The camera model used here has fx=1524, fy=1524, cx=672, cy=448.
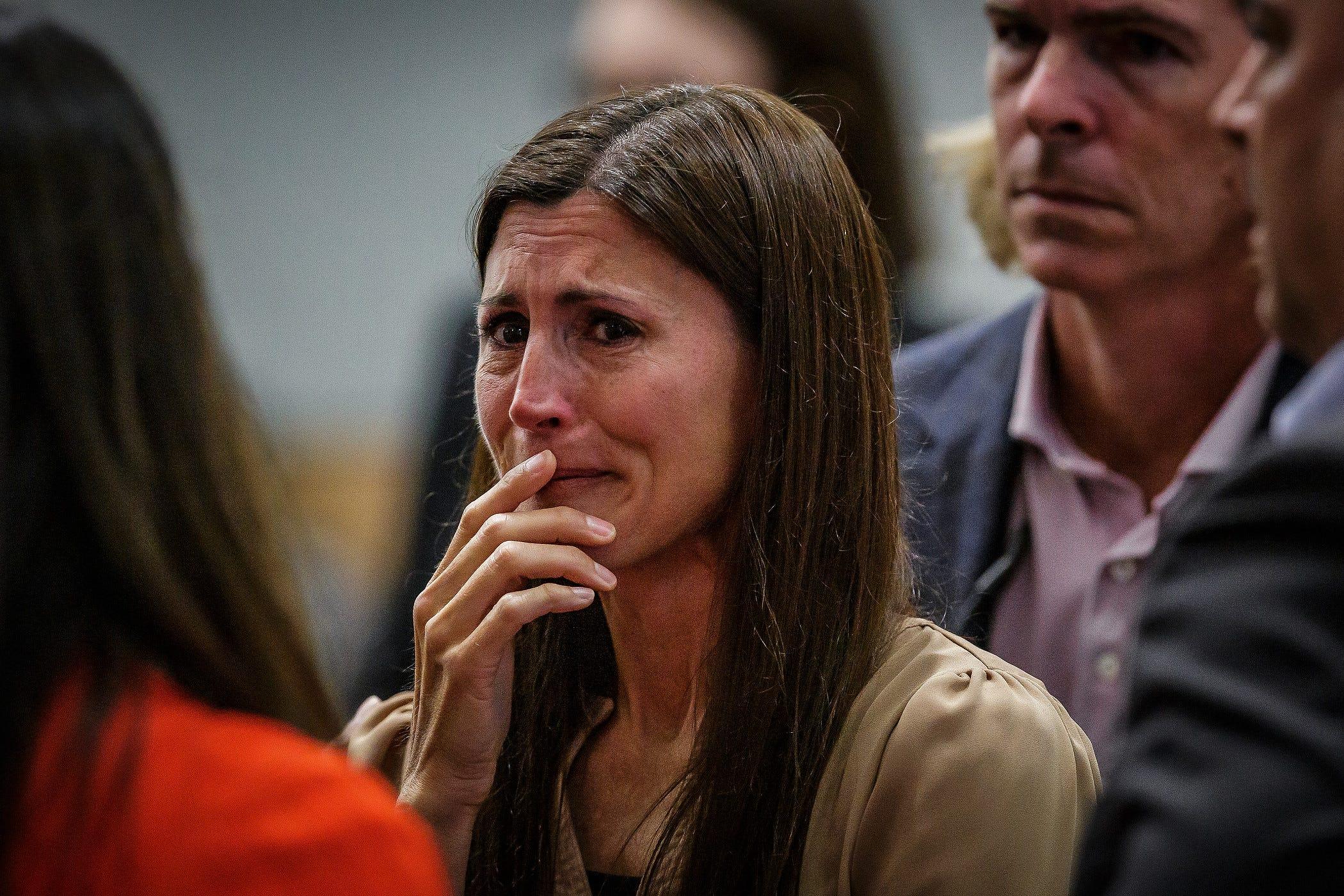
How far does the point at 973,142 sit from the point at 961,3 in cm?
210

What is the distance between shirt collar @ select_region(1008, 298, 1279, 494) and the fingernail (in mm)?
873

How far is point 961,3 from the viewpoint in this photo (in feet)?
15.4

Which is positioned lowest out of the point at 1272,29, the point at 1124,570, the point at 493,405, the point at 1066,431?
the point at 1124,570

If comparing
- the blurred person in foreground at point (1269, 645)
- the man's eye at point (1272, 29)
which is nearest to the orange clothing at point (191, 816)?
the blurred person in foreground at point (1269, 645)

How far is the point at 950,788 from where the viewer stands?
1.62 m

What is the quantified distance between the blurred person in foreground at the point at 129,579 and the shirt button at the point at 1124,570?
51.3 inches

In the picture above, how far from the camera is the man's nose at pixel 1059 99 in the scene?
219 cm

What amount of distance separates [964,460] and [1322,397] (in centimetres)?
133

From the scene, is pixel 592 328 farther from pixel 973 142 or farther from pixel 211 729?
pixel 973 142

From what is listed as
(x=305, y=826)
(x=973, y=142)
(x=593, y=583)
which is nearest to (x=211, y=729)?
(x=305, y=826)

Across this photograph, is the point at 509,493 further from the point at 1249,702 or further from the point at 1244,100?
the point at 1249,702

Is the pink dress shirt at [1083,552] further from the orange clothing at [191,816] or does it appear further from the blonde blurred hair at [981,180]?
the orange clothing at [191,816]

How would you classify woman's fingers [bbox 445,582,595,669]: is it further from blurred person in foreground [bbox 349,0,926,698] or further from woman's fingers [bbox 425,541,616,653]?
blurred person in foreground [bbox 349,0,926,698]

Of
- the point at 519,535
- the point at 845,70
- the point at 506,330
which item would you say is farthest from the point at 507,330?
the point at 845,70
